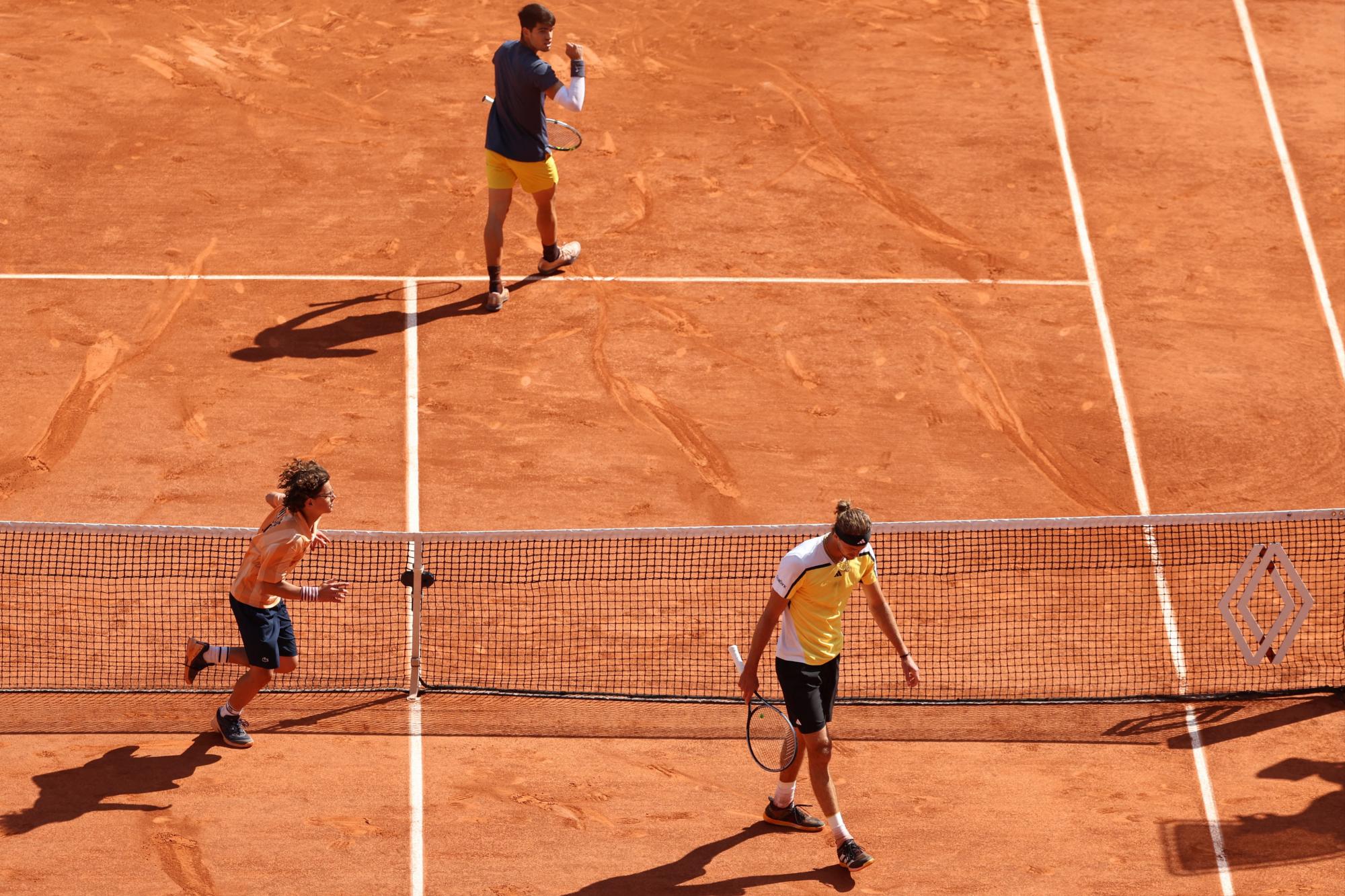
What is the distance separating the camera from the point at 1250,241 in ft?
49.6

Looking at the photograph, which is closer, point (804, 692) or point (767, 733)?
point (804, 692)

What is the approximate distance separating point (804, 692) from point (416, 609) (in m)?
2.53

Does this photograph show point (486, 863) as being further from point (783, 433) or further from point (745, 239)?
point (745, 239)

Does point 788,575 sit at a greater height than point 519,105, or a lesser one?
lesser

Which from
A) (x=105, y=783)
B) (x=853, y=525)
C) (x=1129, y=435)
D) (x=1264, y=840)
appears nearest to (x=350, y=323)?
(x=105, y=783)

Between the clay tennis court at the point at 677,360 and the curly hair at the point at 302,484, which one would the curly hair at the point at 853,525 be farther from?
the curly hair at the point at 302,484

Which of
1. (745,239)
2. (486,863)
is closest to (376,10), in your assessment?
(745,239)

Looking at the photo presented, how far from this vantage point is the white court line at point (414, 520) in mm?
A: 9039

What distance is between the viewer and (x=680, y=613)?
437 inches

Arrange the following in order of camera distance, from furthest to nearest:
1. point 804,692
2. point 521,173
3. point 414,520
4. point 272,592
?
point 521,173, point 414,520, point 272,592, point 804,692

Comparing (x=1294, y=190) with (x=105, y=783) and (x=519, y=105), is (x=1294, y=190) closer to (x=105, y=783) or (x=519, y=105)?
(x=519, y=105)

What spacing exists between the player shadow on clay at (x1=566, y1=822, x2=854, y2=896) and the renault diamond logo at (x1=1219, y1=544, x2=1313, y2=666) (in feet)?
10.6

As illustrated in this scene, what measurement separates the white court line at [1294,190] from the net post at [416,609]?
7.88 m

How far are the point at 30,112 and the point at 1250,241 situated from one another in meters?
11.3
